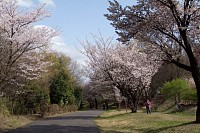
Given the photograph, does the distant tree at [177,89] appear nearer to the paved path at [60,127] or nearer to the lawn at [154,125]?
the lawn at [154,125]

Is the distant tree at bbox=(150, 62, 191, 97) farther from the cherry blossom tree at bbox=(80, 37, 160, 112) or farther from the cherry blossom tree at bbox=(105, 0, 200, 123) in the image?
the cherry blossom tree at bbox=(105, 0, 200, 123)

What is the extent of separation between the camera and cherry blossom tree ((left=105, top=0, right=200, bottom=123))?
611 inches

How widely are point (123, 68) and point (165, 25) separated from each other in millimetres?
19239

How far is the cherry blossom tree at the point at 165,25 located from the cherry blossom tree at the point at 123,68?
17.4 metres

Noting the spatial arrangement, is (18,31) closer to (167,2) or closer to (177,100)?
(167,2)

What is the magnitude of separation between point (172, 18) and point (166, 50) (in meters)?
1.80

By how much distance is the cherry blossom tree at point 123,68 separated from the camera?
3525 centimetres

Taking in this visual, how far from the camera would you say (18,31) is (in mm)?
20281

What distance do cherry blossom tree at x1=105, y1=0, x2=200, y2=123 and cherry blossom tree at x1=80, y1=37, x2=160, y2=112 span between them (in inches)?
684

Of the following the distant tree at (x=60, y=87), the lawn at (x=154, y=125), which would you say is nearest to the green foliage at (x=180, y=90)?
the lawn at (x=154, y=125)

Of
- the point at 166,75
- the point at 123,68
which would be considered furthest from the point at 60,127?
the point at 166,75

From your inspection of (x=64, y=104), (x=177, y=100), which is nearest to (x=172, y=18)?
(x=177, y=100)

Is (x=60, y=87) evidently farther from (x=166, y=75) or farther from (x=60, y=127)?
(x=60, y=127)

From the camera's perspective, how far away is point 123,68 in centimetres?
3566
